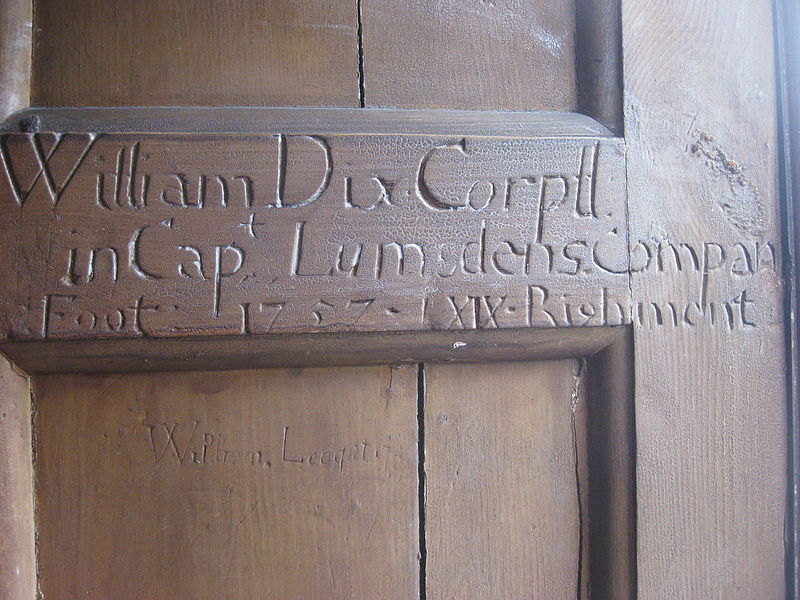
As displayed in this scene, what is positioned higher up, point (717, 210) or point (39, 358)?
point (717, 210)

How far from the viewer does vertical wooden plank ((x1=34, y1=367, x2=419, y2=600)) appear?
573mm

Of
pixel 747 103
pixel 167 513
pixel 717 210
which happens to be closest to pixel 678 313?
pixel 717 210

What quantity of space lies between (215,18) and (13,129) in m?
0.24

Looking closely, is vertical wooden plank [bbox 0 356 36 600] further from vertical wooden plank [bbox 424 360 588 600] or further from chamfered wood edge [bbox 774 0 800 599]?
chamfered wood edge [bbox 774 0 800 599]

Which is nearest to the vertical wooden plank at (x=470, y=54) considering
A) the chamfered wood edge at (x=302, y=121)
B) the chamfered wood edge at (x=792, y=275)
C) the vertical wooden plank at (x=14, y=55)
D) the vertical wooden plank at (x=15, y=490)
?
the chamfered wood edge at (x=302, y=121)

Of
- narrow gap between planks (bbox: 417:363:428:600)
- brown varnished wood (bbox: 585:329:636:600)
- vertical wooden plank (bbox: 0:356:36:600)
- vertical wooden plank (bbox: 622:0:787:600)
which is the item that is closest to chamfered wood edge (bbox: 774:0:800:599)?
vertical wooden plank (bbox: 622:0:787:600)

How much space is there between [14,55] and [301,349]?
0.42 m

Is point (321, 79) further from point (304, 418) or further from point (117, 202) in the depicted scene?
point (304, 418)

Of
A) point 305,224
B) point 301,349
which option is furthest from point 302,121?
point 301,349

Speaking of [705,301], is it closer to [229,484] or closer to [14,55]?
[229,484]

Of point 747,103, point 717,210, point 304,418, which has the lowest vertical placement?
point 304,418

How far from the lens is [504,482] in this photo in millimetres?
613

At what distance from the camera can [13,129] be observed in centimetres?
54

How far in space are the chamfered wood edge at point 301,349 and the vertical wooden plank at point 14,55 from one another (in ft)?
0.83
